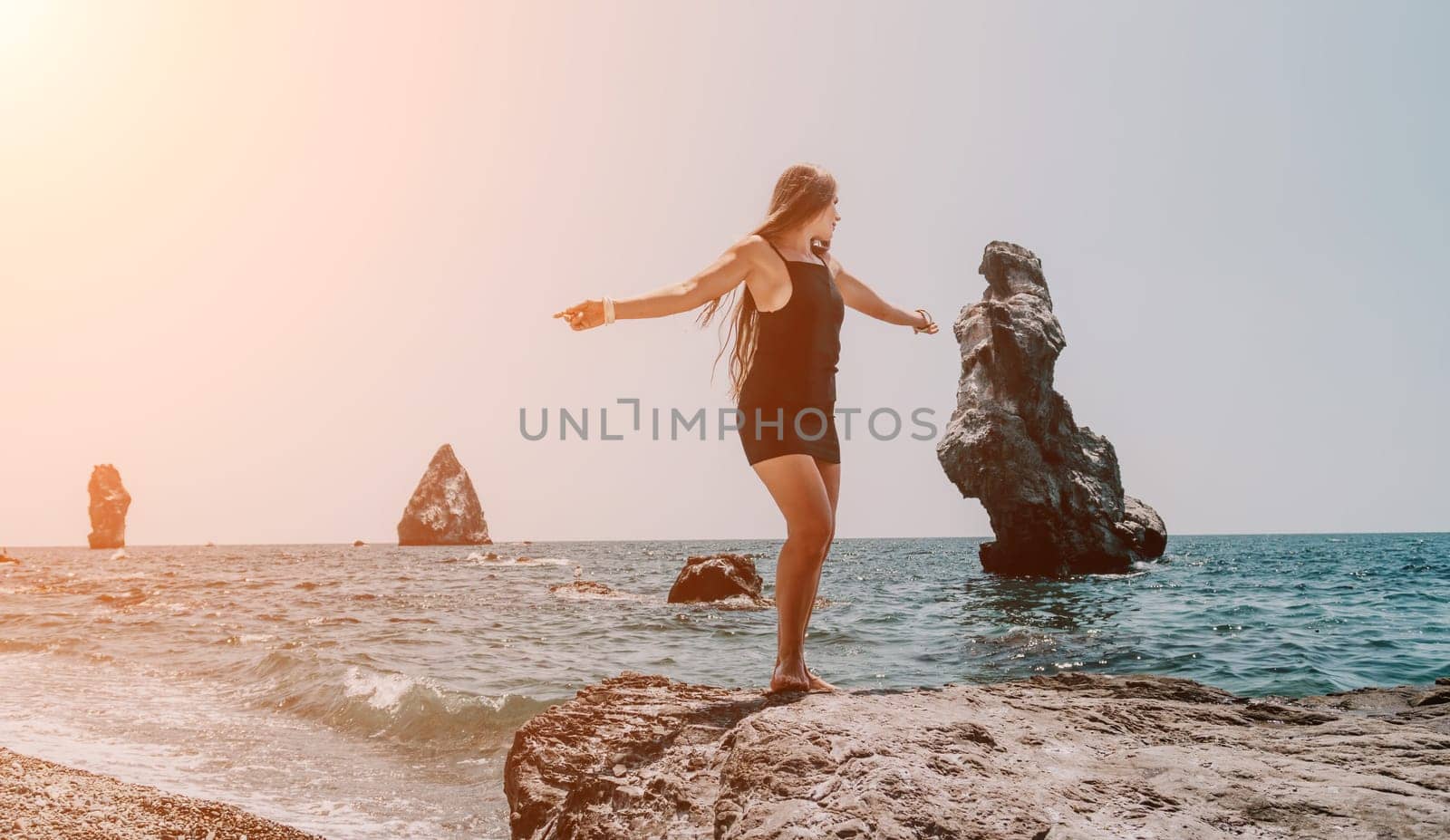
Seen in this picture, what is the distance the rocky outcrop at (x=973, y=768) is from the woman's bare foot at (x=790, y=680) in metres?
0.18

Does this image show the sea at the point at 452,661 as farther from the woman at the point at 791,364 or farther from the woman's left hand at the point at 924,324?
the woman's left hand at the point at 924,324

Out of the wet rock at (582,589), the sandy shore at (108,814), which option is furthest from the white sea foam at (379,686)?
the wet rock at (582,589)

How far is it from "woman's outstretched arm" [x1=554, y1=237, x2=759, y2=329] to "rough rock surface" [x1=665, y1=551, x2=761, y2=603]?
16342mm

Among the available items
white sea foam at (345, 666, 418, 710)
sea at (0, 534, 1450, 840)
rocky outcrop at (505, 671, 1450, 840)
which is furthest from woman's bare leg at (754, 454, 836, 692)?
white sea foam at (345, 666, 418, 710)

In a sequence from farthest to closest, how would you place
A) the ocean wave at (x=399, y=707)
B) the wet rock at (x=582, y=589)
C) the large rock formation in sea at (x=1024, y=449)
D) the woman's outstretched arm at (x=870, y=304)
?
1. the large rock formation in sea at (x=1024, y=449)
2. the wet rock at (x=582, y=589)
3. the ocean wave at (x=399, y=707)
4. the woman's outstretched arm at (x=870, y=304)

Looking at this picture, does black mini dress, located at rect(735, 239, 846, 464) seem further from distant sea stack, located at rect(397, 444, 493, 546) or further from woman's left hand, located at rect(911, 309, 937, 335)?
distant sea stack, located at rect(397, 444, 493, 546)

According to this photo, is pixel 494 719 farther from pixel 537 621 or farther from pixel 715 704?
pixel 537 621

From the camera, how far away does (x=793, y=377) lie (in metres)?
3.87

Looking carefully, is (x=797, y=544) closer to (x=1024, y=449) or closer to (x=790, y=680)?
(x=790, y=680)

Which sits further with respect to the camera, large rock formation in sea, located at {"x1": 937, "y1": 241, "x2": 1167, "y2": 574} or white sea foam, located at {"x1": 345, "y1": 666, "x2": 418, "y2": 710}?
large rock formation in sea, located at {"x1": 937, "y1": 241, "x2": 1167, "y2": 574}

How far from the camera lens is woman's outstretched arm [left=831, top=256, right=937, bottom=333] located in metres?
4.45

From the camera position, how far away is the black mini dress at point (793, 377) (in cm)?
384

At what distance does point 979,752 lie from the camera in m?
2.72

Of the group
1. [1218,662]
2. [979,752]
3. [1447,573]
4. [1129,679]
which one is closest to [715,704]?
[979,752]
